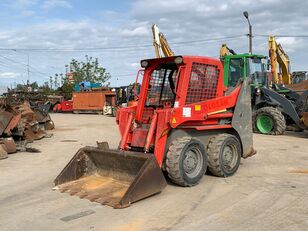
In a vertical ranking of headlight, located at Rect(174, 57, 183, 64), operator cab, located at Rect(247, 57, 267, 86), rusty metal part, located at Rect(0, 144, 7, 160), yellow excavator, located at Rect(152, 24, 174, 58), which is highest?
yellow excavator, located at Rect(152, 24, 174, 58)

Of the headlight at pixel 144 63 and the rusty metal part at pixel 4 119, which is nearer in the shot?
the headlight at pixel 144 63

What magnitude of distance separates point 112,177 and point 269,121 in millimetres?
9888

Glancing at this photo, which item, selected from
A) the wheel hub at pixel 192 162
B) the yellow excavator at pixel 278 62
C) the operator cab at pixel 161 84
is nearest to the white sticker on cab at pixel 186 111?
the wheel hub at pixel 192 162

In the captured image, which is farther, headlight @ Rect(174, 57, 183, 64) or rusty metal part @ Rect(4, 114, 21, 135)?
rusty metal part @ Rect(4, 114, 21, 135)

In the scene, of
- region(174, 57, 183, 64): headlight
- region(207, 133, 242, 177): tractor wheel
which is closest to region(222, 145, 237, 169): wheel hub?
region(207, 133, 242, 177): tractor wheel

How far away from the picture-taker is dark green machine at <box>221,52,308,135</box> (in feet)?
50.0

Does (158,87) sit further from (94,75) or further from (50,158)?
(94,75)

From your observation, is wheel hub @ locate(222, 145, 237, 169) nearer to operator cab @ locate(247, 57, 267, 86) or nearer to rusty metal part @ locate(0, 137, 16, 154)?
rusty metal part @ locate(0, 137, 16, 154)

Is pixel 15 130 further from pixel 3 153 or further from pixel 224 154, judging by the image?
pixel 224 154

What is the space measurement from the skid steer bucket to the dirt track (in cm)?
20

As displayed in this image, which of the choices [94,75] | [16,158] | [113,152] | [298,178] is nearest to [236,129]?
[298,178]

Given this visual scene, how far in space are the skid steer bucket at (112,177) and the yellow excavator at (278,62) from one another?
13823 mm

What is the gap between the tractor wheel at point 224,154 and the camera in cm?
770

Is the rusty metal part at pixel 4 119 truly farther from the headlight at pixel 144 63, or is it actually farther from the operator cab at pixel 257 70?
the operator cab at pixel 257 70
